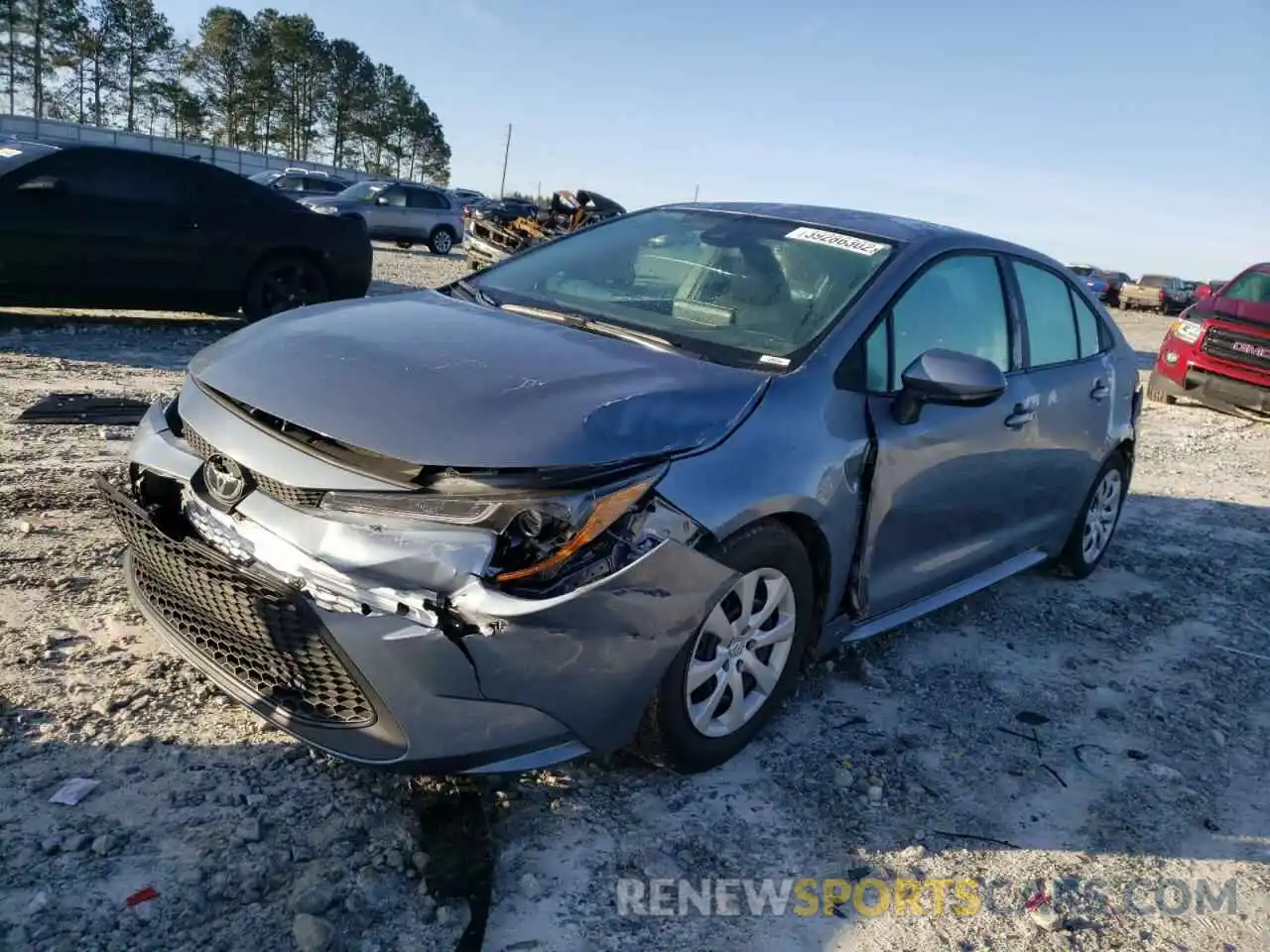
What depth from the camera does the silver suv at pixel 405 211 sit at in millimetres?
24406

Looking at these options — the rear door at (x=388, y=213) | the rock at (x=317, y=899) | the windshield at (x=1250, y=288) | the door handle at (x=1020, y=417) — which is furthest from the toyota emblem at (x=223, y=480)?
the rear door at (x=388, y=213)

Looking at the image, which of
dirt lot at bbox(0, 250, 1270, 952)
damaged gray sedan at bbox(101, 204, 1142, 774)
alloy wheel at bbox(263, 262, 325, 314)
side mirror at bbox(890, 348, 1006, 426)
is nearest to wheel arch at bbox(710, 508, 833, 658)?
damaged gray sedan at bbox(101, 204, 1142, 774)

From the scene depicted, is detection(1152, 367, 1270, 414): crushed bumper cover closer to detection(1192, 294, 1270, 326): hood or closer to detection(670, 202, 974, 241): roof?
detection(1192, 294, 1270, 326): hood

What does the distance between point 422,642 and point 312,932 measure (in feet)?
2.07

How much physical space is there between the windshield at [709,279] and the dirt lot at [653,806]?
1.31m

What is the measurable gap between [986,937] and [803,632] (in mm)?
996

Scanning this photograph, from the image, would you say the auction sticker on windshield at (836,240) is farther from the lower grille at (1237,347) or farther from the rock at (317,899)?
the lower grille at (1237,347)

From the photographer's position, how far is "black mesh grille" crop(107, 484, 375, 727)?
7.80ft

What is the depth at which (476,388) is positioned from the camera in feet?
8.74

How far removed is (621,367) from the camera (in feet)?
9.61

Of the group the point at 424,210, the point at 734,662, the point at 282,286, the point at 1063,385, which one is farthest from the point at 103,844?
the point at 424,210

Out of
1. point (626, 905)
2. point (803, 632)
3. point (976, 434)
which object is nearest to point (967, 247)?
point (976, 434)

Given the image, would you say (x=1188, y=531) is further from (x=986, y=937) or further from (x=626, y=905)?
(x=626, y=905)

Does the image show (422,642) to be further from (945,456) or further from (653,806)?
(945,456)
